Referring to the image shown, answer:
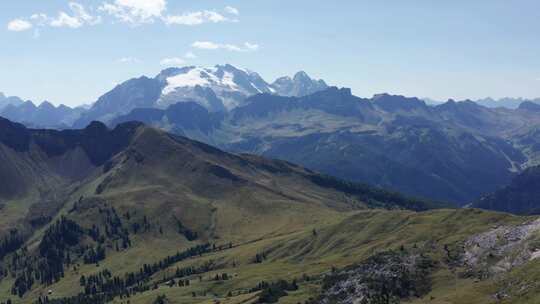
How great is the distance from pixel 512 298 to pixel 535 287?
8761 mm

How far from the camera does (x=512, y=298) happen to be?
656 ft

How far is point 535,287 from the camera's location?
194875mm
